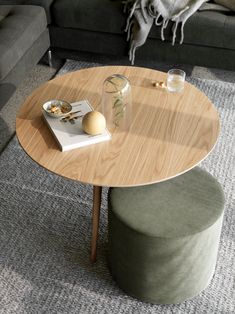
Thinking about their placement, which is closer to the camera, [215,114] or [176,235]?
[176,235]

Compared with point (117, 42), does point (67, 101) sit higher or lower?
higher

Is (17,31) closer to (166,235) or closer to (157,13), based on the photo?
(157,13)

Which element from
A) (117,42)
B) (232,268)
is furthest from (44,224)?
(117,42)

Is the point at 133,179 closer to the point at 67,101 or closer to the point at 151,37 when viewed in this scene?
the point at 67,101

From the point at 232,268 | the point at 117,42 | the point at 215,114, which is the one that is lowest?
the point at 232,268

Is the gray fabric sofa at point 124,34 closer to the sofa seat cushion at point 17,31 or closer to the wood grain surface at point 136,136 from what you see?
the sofa seat cushion at point 17,31

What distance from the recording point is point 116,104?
1.96 meters

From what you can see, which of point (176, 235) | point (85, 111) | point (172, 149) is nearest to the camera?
point (176, 235)

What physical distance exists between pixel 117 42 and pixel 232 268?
1.59 meters

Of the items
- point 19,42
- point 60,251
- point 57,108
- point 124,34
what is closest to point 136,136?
point 57,108

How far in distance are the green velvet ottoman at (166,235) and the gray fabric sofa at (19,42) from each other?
1207 millimetres

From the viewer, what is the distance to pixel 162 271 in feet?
5.79

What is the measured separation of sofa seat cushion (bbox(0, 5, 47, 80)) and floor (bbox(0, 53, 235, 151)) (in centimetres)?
24

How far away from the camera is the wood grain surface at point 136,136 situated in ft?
5.73
